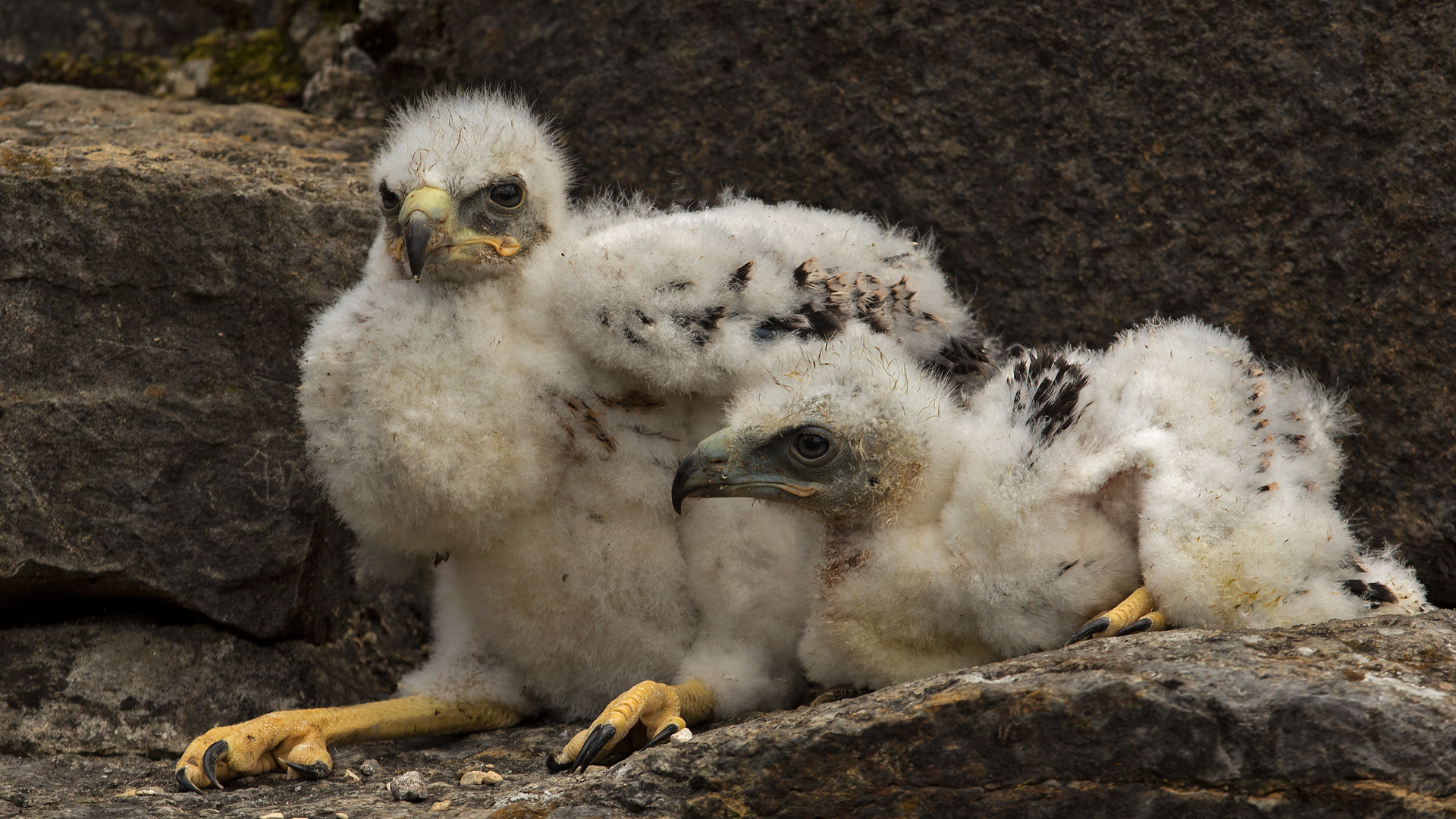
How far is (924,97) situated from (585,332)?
146 cm

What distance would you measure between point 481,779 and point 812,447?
3.39ft

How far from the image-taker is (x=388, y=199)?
129 inches

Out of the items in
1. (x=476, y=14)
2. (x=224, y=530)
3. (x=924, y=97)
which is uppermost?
(x=476, y=14)

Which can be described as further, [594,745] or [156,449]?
[156,449]

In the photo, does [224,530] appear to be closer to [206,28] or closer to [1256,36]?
[206,28]

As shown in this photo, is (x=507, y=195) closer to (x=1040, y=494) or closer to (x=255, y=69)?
(x=1040, y=494)

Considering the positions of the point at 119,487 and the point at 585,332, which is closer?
the point at 585,332

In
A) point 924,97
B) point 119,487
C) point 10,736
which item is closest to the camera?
point 10,736

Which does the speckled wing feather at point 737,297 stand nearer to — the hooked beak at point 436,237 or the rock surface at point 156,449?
the hooked beak at point 436,237

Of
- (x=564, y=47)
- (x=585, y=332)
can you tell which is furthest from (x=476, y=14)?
(x=585, y=332)

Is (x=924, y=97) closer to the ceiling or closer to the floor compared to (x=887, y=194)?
closer to the ceiling

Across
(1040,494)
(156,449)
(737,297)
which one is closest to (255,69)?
(156,449)

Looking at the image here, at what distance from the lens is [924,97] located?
12.4ft

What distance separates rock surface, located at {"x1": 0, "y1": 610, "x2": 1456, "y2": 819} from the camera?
6.70 feet
